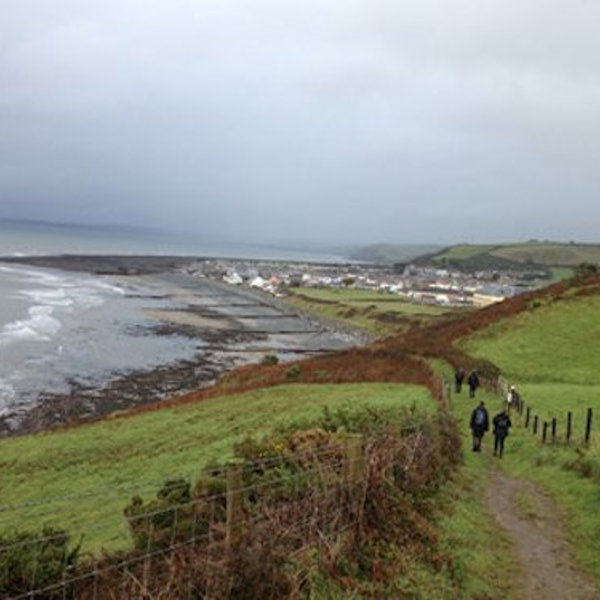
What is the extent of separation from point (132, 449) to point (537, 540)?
17.4m

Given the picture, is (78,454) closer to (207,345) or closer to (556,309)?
(556,309)

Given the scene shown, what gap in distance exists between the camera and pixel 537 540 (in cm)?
1563

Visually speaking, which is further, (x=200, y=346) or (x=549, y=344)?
(x=200, y=346)

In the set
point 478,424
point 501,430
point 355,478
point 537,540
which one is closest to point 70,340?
point 478,424

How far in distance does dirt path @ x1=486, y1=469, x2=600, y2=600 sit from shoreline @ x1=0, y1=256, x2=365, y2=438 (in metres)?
27.7

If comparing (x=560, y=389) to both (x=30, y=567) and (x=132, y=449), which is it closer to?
(x=132, y=449)

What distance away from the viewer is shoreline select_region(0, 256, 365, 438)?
47.2m

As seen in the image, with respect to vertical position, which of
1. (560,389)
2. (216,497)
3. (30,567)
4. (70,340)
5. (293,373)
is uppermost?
(216,497)

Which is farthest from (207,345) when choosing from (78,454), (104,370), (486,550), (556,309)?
(486,550)

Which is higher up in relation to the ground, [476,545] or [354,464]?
[354,464]

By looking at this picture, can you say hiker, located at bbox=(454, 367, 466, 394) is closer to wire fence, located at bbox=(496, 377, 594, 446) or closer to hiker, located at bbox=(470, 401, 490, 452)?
wire fence, located at bbox=(496, 377, 594, 446)

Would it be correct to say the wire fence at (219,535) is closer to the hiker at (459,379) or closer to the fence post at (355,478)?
the fence post at (355,478)

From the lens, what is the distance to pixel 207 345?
83.0 meters

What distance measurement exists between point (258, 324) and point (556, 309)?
5790cm
